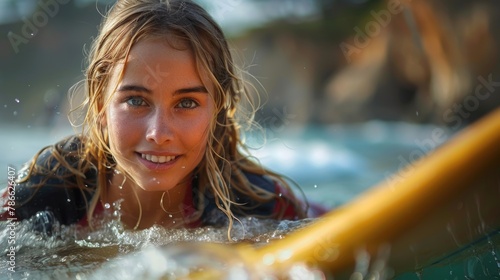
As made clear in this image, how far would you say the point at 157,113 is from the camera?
201 cm

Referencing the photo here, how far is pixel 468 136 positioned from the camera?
1.30 meters

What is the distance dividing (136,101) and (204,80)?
0.21 m

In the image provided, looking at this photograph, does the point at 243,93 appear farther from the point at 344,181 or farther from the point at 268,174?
the point at 344,181

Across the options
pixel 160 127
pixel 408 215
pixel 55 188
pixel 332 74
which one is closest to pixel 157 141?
pixel 160 127

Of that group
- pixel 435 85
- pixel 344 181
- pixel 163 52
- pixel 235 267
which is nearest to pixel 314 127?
pixel 435 85

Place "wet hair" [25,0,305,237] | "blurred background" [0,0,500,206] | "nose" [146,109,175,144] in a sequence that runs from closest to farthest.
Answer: "nose" [146,109,175,144] → "wet hair" [25,0,305,237] → "blurred background" [0,0,500,206]

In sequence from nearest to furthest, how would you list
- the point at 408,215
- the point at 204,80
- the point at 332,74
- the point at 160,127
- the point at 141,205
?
the point at 408,215, the point at 160,127, the point at 204,80, the point at 141,205, the point at 332,74

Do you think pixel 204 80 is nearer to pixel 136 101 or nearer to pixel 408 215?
pixel 136 101

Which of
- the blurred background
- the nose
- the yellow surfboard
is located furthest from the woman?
the blurred background

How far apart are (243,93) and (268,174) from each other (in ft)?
1.07

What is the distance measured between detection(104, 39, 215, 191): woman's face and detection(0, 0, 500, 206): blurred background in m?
3.16

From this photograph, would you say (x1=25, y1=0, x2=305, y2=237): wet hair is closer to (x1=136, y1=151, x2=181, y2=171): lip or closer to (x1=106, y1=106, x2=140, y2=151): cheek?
(x1=106, y1=106, x2=140, y2=151): cheek

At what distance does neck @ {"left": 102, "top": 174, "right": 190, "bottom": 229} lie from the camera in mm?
2293

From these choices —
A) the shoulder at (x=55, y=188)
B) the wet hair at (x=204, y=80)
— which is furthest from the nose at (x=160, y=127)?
the shoulder at (x=55, y=188)
